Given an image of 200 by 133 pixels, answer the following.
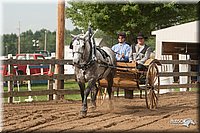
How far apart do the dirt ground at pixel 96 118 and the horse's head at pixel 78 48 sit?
3.96 ft

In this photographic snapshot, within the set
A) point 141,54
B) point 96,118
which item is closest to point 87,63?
point 96,118

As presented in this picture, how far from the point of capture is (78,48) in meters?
7.74

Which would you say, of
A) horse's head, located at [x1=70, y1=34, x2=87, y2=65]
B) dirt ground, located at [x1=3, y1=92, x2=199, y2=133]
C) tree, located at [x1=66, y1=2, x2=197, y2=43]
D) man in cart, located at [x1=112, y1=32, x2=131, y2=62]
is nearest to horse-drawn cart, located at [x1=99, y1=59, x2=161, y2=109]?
man in cart, located at [x1=112, y1=32, x2=131, y2=62]

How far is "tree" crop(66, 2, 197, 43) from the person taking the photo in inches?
984

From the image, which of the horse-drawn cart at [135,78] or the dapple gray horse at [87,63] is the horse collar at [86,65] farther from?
the horse-drawn cart at [135,78]

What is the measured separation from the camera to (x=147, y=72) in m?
9.17

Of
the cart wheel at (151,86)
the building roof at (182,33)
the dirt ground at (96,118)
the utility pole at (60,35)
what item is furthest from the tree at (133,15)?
the cart wheel at (151,86)

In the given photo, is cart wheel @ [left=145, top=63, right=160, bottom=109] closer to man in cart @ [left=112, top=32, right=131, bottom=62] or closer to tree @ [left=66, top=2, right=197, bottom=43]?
man in cart @ [left=112, top=32, right=131, bottom=62]

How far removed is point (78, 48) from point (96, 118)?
4.88ft

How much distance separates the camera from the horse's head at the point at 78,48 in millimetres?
7715

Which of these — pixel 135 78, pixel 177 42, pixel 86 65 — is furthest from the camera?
pixel 177 42

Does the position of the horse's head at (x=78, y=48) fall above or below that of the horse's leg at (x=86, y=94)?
above

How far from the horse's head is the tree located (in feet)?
55.0

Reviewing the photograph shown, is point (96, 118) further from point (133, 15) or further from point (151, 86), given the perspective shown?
point (133, 15)
